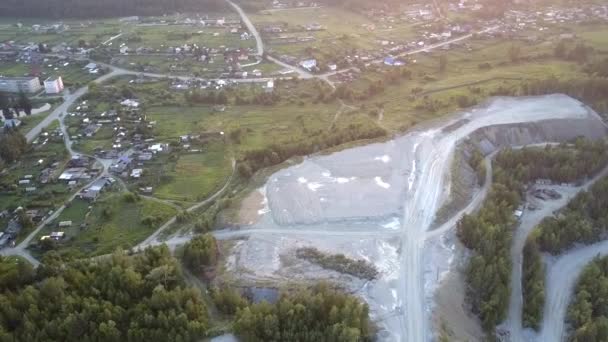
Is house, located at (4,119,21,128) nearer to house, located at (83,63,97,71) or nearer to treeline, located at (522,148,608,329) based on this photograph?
house, located at (83,63,97,71)

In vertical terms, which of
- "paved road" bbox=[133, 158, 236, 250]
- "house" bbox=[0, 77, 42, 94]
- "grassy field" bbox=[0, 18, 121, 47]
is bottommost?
"paved road" bbox=[133, 158, 236, 250]

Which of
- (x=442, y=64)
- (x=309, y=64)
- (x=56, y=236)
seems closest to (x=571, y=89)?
(x=442, y=64)

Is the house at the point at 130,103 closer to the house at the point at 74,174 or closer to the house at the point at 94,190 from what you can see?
the house at the point at 74,174

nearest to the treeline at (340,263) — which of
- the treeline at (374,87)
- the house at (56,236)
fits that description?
the house at (56,236)

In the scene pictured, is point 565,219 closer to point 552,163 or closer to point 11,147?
point 552,163

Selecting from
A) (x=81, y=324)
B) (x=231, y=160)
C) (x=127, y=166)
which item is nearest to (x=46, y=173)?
(x=127, y=166)

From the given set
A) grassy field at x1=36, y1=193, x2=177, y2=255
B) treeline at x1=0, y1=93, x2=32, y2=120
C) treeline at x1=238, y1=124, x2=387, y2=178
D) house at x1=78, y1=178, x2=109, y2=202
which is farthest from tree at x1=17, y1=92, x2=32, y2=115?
treeline at x1=238, y1=124, x2=387, y2=178

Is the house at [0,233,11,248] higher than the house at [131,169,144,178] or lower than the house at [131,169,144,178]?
lower
